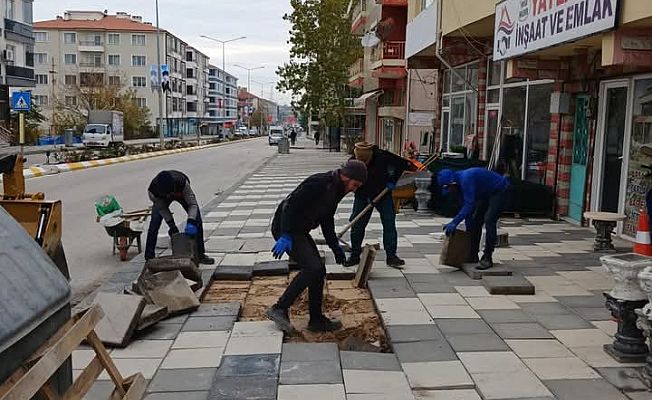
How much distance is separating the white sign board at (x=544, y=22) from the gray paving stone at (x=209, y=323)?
4.99m

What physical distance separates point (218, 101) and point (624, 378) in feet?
455

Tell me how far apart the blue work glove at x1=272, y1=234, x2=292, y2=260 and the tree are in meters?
28.5

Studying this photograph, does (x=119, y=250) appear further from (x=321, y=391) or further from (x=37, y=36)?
(x=37, y=36)

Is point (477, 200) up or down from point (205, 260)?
up

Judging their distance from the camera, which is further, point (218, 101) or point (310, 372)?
point (218, 101)

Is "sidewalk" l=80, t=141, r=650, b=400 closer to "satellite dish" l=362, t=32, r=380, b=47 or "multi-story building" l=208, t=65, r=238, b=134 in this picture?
"satellite dish" l=362, t=32, r=380, b=47

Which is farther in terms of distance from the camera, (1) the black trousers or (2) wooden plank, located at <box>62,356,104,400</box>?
(1) the black trousers

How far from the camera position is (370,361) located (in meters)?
5.01

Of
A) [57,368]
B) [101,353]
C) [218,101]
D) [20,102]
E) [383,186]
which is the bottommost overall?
[101,353]

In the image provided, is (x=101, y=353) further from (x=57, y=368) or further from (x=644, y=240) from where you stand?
(x=644, y=240)

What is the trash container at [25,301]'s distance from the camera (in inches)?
97.4

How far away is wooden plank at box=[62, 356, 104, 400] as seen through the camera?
292cm

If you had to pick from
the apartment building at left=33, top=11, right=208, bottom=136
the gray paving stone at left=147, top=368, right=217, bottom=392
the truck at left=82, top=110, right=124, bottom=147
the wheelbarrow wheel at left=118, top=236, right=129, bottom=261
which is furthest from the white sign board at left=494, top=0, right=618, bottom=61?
the apartment building at left=33, top=11, right=208, bottom=136

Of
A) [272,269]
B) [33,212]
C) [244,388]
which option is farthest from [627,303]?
[33,212]
